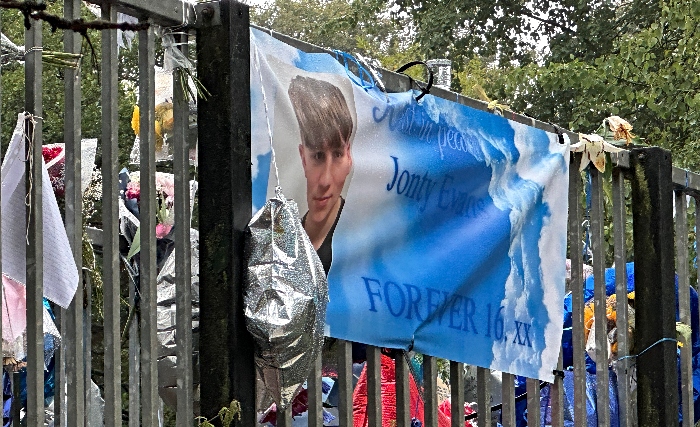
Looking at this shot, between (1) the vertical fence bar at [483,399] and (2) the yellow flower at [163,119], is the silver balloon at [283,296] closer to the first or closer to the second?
(2) the yellow flower at [163,119]

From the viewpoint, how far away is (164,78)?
240 centimetres

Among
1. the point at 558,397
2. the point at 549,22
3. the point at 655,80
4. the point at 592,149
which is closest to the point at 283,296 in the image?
the point at 558,397

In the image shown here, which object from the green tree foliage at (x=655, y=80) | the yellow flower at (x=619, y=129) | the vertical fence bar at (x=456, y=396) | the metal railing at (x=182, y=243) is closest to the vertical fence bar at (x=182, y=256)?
the metal railing at (x=182, y=243)

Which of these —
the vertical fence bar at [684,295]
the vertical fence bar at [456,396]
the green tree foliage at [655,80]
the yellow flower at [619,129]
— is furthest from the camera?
the green tree foliage at [655,80]

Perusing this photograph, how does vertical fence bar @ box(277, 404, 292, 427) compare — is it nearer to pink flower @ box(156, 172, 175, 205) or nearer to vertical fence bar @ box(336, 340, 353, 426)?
vertical fence bar @ box(336, 340, 353, 426)

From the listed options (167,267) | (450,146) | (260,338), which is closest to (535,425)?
(450,146)

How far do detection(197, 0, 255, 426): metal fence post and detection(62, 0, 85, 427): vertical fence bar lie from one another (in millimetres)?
373

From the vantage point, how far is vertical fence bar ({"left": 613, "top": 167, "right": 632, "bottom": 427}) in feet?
13.5

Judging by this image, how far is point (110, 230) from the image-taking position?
2.08 m

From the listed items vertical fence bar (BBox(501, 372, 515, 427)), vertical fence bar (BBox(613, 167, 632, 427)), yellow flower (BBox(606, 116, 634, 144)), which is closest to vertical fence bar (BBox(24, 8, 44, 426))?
vertical fence bar (BBox(501, 372, 515, 427))

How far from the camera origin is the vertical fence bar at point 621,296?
13.5ft

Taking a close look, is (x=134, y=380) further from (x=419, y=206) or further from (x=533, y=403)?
(x=533, y=403)

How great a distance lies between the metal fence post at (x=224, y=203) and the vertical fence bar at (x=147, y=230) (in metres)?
0.15

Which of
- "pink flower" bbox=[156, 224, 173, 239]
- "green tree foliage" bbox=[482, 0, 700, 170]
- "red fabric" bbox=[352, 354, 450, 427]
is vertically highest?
"green tree foliage" bbox=[482, 0, 700, 170]
